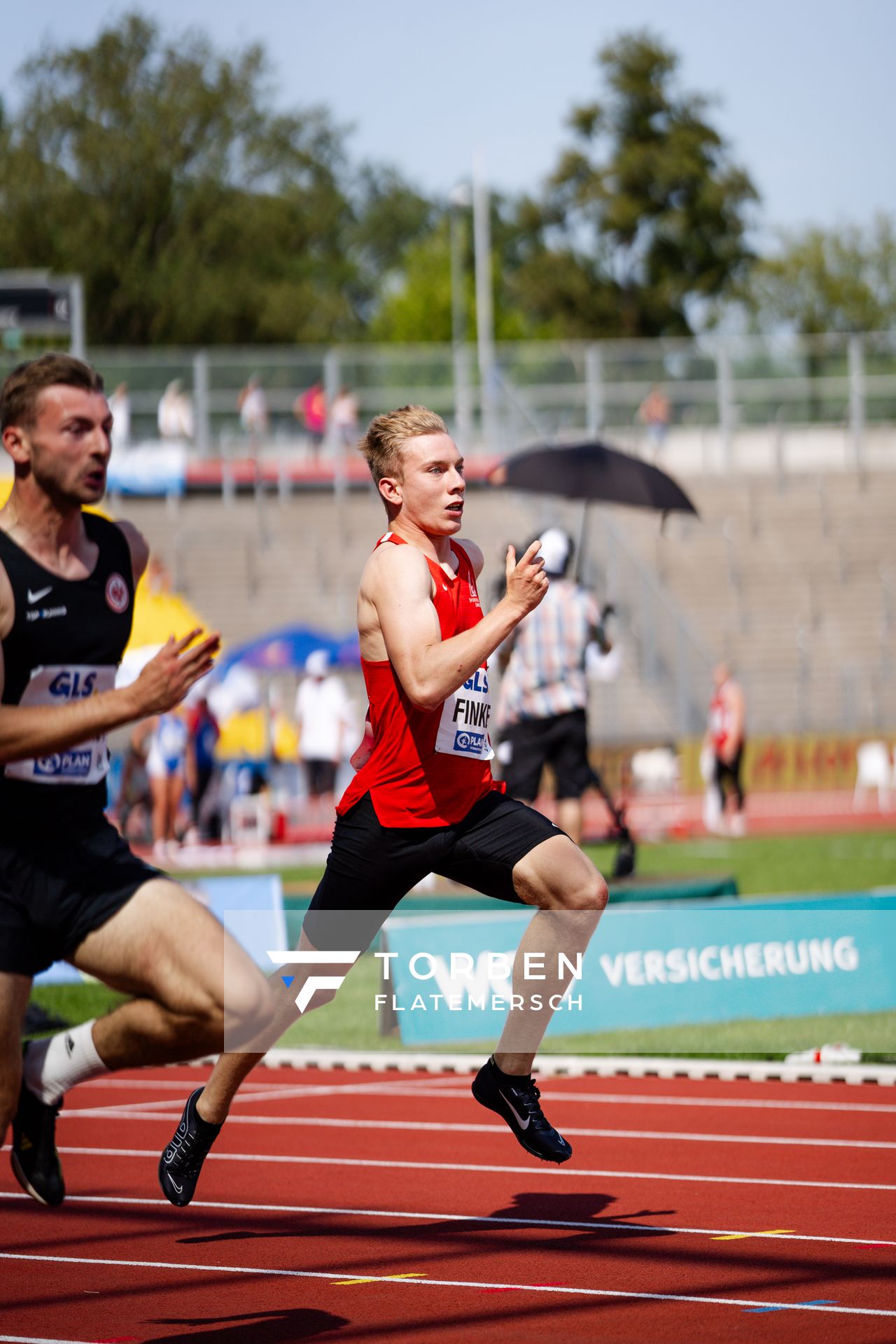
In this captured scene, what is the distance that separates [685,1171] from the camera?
7309 millimetres

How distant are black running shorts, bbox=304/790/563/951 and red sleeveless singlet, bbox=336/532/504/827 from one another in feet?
0.13

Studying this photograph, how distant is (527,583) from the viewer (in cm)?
554

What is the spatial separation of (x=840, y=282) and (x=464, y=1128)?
67.4 m

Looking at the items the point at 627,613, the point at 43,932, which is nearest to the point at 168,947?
the point at 43,932

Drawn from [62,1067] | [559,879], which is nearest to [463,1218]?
[559,879]

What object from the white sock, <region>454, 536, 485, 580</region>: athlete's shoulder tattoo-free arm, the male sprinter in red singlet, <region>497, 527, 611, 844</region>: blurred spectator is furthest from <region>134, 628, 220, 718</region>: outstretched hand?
<region>497, 527, 611, 844</region>: blurred spectator

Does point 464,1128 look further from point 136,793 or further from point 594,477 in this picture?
point 136,793

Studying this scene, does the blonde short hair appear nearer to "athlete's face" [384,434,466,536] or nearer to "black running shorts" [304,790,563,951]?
"athlete's face" [384,434,466,536]

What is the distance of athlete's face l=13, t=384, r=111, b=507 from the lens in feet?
16.1

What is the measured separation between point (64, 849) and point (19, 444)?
38.8 inches

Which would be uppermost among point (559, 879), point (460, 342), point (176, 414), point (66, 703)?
point (460, 342)

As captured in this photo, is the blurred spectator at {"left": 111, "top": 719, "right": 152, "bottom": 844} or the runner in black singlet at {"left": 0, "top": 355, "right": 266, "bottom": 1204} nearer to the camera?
the runner in black singlet at {"left": 0, "top": 355, "right": 266, "bottom": 1204}

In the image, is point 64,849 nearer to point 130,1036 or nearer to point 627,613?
point 130,1036

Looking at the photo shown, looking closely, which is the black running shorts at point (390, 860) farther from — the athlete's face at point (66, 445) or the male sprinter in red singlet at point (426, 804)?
the athlete's face at point (66, 445)
